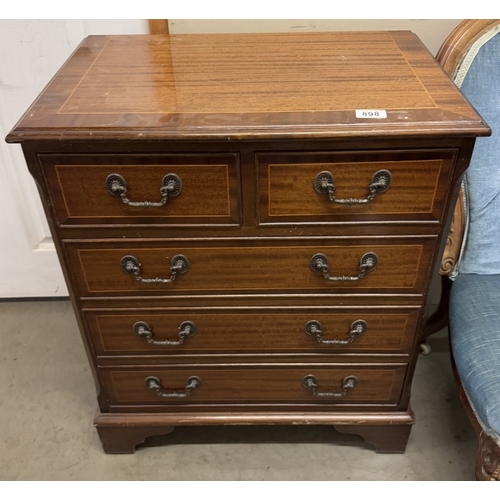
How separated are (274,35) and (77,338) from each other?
1168 millimetres

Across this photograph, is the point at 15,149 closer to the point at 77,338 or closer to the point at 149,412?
the point at 77,338

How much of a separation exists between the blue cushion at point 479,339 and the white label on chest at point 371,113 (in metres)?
0.56

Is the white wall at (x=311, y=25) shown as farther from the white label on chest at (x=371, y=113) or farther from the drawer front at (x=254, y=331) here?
the drawer front at (x=254, y=331)

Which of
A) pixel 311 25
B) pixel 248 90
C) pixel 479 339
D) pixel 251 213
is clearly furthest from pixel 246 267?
pixel 311 25

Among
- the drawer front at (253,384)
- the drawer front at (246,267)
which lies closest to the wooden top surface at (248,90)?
the drawer front at (246,267)

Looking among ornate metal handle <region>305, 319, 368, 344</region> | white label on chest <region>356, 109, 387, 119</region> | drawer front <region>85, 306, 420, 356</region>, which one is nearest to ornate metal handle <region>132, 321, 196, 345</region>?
drawer front <region>85, 306, 420, 356</region>

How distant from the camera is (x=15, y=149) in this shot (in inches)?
62.0

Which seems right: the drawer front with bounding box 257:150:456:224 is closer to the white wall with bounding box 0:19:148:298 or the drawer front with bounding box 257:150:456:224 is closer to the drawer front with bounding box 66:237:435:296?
the drawer front with bounding box 66:237:435:296

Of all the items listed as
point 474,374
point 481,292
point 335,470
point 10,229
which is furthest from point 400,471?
point 10,229

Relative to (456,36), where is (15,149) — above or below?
below

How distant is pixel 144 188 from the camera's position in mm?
943

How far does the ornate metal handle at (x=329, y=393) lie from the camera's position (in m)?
1.23

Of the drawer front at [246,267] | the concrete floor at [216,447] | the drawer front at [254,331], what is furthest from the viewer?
the concrete floor at [216,447]

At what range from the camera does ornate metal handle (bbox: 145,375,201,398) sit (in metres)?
1.25
